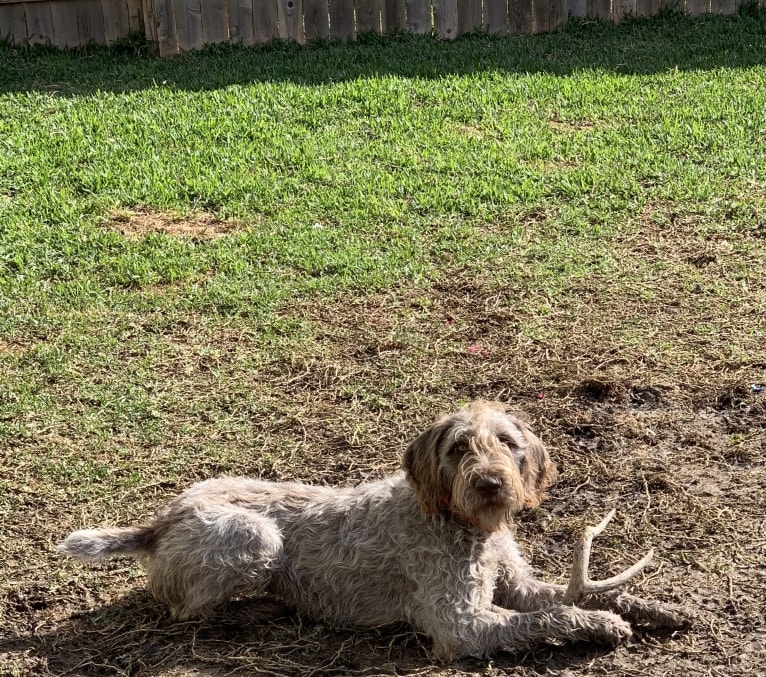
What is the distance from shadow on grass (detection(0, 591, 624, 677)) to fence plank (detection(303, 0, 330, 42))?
29.7 feet

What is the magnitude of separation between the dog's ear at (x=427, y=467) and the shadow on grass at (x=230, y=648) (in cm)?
66

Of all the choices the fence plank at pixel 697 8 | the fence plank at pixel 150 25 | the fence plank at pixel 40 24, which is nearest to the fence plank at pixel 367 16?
the fence plank at pixel 150 25

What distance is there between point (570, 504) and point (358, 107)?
649cm

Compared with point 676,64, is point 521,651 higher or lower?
lower

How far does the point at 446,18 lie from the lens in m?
13.2

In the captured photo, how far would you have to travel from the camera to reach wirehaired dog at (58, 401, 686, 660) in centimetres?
490

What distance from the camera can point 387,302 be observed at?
852 cm

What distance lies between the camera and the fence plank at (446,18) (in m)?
13.2

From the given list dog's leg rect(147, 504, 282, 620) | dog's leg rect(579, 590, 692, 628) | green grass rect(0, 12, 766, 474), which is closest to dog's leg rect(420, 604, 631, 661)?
dog's leg rect(579, 590, 692, 628)

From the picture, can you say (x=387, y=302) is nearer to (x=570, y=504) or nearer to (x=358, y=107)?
(x=570, y=504)

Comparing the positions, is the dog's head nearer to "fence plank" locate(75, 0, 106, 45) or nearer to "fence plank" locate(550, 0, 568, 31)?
"fence plank" locate(550, 0, 568, 31)

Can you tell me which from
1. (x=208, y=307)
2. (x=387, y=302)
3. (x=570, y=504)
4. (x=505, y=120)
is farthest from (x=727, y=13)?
(x=570, y=504)

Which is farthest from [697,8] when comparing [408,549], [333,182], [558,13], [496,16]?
[408,549]

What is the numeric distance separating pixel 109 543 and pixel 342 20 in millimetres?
9232
